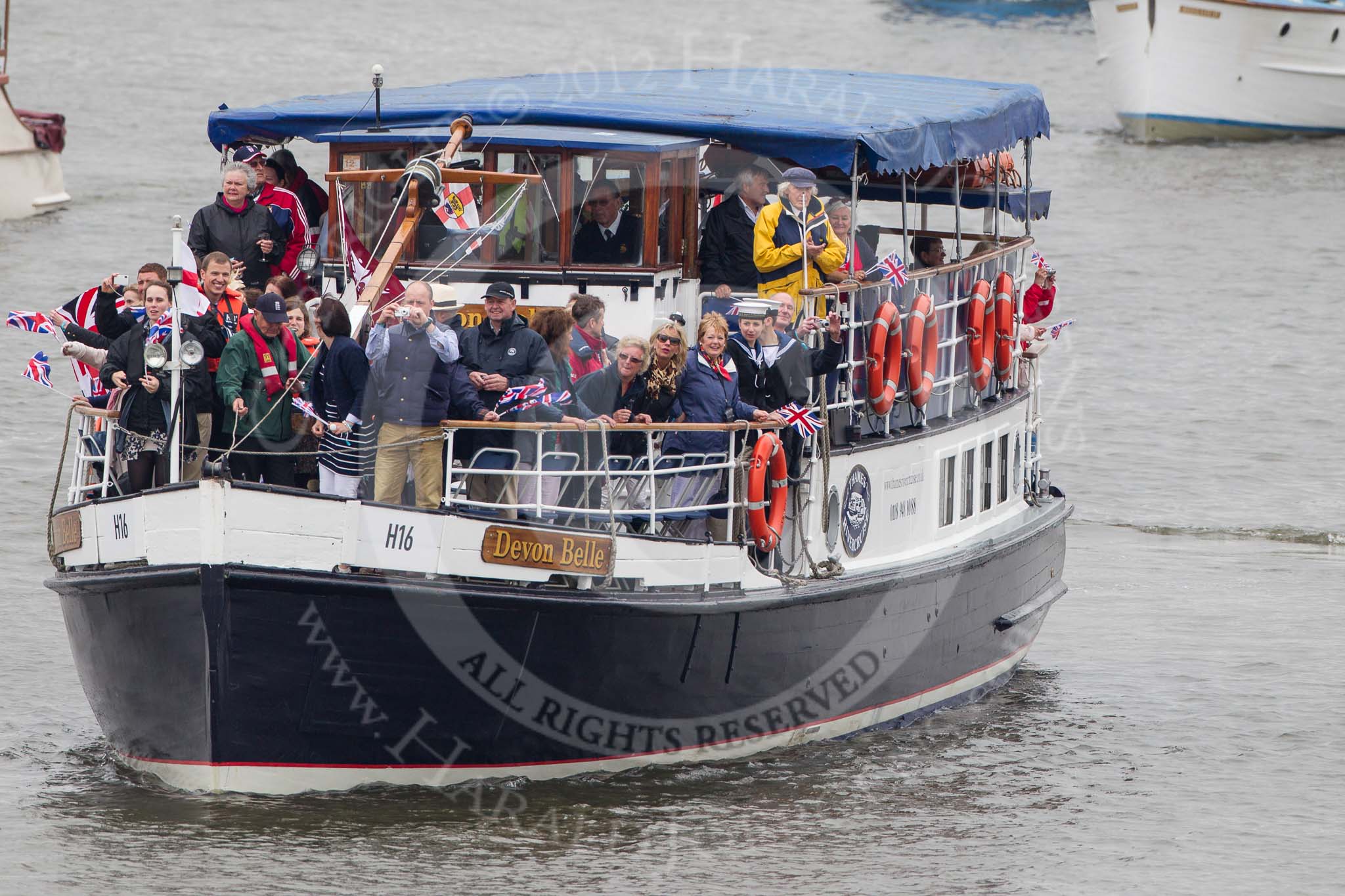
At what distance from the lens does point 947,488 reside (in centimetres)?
1586

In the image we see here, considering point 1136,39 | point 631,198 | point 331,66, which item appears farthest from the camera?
point 331,66

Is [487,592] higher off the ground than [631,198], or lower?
lower

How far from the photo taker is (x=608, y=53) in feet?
194

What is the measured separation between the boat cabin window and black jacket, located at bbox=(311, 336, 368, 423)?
2133 mm

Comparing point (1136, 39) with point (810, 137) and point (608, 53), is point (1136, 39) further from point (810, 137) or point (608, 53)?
point (810, 137)

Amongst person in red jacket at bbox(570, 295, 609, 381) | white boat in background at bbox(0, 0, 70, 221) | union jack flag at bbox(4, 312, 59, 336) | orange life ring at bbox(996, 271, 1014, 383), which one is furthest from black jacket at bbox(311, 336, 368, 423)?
white boat in background at bbox(0, 0, 70, 221)

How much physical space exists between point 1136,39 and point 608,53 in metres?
15.7

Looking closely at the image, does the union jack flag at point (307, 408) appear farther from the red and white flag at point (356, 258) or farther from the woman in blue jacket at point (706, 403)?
the woman in blue jacket at point (706, 403)

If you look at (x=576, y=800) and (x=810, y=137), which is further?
(x=810, y=137)

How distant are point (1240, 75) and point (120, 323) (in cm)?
4089

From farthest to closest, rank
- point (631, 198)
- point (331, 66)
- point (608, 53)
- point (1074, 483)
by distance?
point (608, 53) < point (331, 66) < point (1074, 483) < point (631, 198)

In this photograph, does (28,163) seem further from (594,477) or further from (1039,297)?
(594,477)

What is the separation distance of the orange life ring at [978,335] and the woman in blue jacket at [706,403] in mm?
3458

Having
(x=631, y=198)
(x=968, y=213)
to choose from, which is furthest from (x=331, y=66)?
(x=631, y=198)
